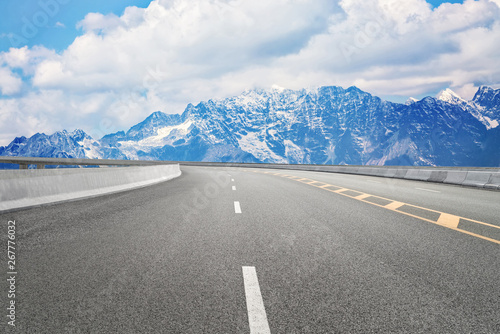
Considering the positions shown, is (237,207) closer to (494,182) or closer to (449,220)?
(449,220)

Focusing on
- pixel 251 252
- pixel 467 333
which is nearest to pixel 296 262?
pixel 251 252

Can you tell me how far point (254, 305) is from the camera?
3.12 m

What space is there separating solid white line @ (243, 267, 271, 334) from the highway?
1cm

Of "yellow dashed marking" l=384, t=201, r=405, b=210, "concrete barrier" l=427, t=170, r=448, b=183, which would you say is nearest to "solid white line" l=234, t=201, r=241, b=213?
"yellow dashed marking" l=384, t=201, r=405, b=210

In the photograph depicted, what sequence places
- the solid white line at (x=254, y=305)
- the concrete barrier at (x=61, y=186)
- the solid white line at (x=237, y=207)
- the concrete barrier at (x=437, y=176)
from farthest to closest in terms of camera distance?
the concrete barrier at (x=437, y=176), the solid white line at (x=237, y=207), the concrete barrier at (x=61, y=186), the solid white line at (x=254, y=305)

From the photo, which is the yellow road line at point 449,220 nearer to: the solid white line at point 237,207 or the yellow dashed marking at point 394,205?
the yellow dashed marking at point 394,205

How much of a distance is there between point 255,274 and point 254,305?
84 centimetres

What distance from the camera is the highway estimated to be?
286cm

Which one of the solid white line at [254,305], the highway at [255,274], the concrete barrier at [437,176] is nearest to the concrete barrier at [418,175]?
the concrete barrier at [437,176]

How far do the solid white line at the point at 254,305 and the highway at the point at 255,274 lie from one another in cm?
1

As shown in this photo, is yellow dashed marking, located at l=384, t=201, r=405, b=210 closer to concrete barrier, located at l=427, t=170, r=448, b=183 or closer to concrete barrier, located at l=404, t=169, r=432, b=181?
concrete barrier, located at l=427, t=170, r=448, b=183

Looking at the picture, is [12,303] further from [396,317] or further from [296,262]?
[396,317]

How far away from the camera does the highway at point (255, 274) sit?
2.86 metres

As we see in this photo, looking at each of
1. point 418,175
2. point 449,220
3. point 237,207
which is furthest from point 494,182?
point 237,207
